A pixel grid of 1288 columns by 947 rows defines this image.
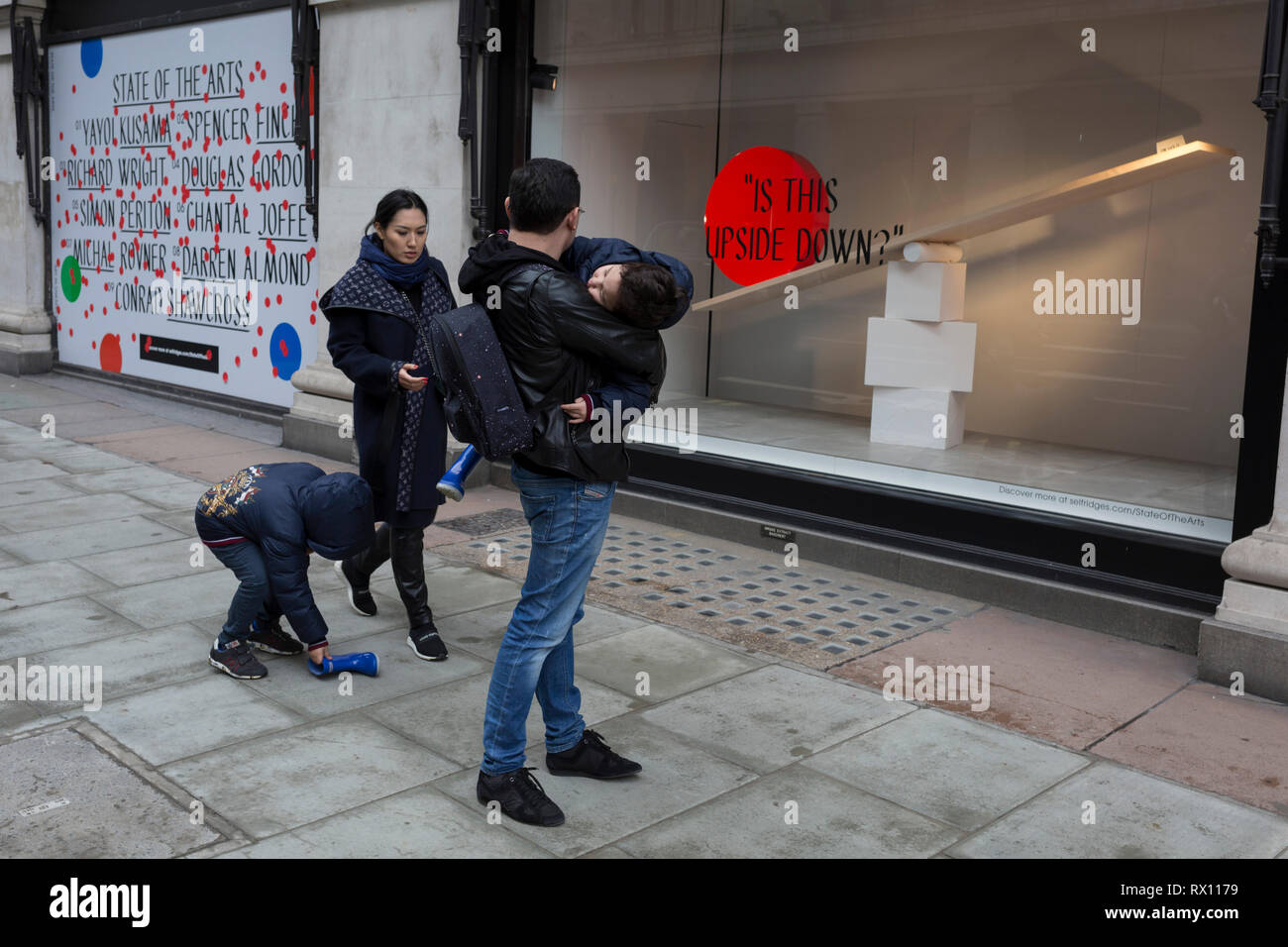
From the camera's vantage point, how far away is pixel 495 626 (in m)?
5.59

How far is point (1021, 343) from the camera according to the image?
710cm

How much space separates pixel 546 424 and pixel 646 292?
470 mm

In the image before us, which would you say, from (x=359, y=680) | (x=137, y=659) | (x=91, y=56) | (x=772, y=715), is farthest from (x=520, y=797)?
(x=91, y=56)

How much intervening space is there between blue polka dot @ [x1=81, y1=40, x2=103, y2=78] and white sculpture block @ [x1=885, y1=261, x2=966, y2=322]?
8635 mm

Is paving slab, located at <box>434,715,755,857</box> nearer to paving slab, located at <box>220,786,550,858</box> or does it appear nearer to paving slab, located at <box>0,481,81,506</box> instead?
paving slab, located at <box>220,786,550,858</box>

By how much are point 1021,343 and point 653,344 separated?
412 cm

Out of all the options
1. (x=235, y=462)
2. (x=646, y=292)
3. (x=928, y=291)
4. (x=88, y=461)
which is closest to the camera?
(x=646, y=292)

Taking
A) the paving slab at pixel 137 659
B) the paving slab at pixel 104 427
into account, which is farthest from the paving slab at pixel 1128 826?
the paving slab at pixel 104 427

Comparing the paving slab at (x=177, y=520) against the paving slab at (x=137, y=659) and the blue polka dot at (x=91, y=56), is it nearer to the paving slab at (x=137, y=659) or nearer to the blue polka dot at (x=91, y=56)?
the paving slab at (x=137, y=659)

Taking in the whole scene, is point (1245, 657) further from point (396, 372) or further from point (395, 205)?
point (395, 205)

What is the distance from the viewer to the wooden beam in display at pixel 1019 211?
20.5 ft

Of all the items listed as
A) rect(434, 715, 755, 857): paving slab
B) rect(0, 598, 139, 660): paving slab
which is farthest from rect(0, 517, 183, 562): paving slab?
rect(434, 715, 755, 857): paving slab

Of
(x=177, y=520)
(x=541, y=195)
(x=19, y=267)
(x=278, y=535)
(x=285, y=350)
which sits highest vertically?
(x=541, y=195)

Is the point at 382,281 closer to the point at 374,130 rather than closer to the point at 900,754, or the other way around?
the point at 900,754
